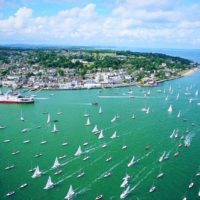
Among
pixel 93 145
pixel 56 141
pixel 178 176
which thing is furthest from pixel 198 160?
pixel 56 141

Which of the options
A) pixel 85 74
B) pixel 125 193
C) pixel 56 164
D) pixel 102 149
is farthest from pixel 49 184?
pixel 85 74

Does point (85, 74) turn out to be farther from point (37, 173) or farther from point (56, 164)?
point (37, 173)

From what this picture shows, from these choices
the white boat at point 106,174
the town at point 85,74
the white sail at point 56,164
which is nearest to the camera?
the white boat at point 106,174

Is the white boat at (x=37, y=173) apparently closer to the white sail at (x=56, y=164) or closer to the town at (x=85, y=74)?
the white sail at (x=56, y=164)

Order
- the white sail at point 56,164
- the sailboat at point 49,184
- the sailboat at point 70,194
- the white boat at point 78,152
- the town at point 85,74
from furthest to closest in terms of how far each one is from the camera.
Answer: the town at point 85,74 < the white boat at point 78,152 < the white sail at point 56,164 < the sailboat at point 49,184 < the sailboat at point 70,194

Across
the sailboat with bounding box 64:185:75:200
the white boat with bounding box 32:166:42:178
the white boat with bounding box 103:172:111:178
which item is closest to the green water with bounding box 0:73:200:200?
the white boat with bounding box 103:172:111:178

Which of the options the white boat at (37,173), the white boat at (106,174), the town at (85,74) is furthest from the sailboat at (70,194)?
the town at (85,74)

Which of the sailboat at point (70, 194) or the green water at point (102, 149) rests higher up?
the sailboat at point (70, 194)

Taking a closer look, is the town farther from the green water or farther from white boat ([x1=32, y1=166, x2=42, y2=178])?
white boat ([x1=32, y1=166, x2=42, y2=178])

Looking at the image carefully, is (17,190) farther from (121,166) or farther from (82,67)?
(82,67)
